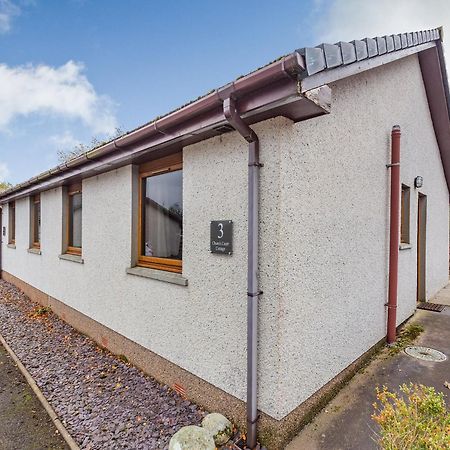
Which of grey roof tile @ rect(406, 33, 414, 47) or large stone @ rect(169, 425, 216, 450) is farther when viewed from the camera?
grey roof tile @ rect(406, 33, 414, 47)

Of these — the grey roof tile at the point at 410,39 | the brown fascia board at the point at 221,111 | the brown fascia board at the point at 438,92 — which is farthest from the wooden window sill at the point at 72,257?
the brown fascia board at the point at 438,92

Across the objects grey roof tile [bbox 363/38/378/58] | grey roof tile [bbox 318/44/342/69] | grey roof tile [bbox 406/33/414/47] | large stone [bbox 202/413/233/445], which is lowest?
large stone [bbox 202/413/233/445]

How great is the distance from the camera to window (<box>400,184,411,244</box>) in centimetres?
714

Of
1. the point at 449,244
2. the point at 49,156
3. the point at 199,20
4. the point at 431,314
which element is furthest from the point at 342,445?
the point at 49,156

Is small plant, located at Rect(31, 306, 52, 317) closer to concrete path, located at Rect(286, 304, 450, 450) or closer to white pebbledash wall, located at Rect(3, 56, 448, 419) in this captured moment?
white pebbledash wall, located at Rect(3, 56, 448, 419)

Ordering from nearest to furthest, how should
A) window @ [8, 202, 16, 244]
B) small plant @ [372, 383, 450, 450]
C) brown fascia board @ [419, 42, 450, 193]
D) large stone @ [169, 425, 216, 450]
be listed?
small plant @ [372, 383, 450, 450], large stone @ [169, 425, 216, 450], brown fascia board @ [419, 42, 450, 193], window @ [8, 202, 16, 244]

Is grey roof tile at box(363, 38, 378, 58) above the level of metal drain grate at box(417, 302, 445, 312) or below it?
above

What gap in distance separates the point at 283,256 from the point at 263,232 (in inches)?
13.4

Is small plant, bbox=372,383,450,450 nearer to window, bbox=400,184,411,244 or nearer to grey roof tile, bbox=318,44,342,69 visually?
grey roof tile, bbox=318,44,342,69

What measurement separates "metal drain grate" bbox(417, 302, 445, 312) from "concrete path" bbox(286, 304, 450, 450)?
228cm

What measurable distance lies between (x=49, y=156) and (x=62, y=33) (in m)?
24.6

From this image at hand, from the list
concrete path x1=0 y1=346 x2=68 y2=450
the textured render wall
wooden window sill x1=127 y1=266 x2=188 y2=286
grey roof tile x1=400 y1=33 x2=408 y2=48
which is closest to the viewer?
the textured render wall

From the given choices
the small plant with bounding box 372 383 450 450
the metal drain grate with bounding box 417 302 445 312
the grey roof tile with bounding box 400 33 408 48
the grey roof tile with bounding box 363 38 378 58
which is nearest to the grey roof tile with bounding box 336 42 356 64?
the grey roof tile with bounding box 363 38 378 58

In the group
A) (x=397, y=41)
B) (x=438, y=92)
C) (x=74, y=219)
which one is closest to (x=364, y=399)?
(x=397, y=41)
